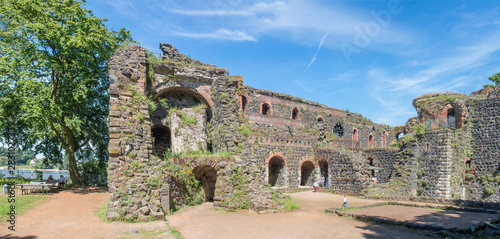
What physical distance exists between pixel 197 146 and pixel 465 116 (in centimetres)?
1803

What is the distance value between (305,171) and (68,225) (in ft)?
58.5

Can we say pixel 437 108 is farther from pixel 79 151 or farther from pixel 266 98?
pixel 79 151

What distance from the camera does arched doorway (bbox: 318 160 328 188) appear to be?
21906 mm

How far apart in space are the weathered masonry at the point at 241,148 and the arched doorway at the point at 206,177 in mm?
59

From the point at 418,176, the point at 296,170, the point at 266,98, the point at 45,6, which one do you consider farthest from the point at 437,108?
the point at 45,6

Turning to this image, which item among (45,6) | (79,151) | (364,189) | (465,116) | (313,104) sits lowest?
(364,189)

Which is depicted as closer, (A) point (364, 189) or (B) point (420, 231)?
(B) point (420, 231)

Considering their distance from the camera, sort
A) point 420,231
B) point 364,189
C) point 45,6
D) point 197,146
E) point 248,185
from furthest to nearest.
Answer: point 364,189 → point 197,146 → point 45,6 → point 248,185 → point 420,231

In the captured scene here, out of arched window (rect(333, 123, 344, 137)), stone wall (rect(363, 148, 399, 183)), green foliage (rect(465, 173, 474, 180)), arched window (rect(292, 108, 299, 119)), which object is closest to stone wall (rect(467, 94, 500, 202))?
green foliage (rect(465, 173, 474, 180))

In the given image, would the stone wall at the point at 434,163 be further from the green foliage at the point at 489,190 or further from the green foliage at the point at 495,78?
the green foliage at the point at 495,78

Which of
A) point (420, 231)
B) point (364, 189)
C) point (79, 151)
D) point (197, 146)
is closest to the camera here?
point (420, 231)

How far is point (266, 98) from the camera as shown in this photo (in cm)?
2747

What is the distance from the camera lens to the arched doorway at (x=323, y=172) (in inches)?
862

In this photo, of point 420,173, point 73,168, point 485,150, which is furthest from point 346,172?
point 73,168
